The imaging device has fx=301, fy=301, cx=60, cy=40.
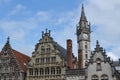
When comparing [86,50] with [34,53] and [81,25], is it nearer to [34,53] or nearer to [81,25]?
[81,25]

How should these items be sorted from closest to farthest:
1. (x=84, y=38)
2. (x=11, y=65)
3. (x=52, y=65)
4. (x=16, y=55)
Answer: (x=52, y=65)
(x=11, y=65)
(x=16, y=55)
(x=84, y=38)

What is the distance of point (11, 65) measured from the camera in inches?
2078

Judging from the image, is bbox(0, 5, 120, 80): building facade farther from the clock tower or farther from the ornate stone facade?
the clock tower

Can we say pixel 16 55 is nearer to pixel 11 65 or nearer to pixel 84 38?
pixel 11 65

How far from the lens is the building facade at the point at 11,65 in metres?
51.8

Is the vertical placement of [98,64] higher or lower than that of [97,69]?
higher

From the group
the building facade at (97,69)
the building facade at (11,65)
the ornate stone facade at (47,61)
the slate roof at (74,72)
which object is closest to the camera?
the building facade at (97,69)

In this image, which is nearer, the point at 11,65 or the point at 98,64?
the point at 98,64

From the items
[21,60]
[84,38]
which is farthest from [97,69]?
[84,38]

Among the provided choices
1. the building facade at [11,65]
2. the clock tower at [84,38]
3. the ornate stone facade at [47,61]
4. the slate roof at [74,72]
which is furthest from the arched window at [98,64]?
the clock tower at [84,38]

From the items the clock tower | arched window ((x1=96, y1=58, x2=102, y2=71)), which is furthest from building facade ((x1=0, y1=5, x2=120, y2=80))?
the clock tower

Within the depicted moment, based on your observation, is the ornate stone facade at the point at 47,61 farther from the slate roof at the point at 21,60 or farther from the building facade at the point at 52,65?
the slate roof at the point at 21,60

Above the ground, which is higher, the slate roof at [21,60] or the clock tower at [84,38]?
the clock tower at [84,38]

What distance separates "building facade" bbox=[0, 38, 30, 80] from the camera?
51844 millimetres
